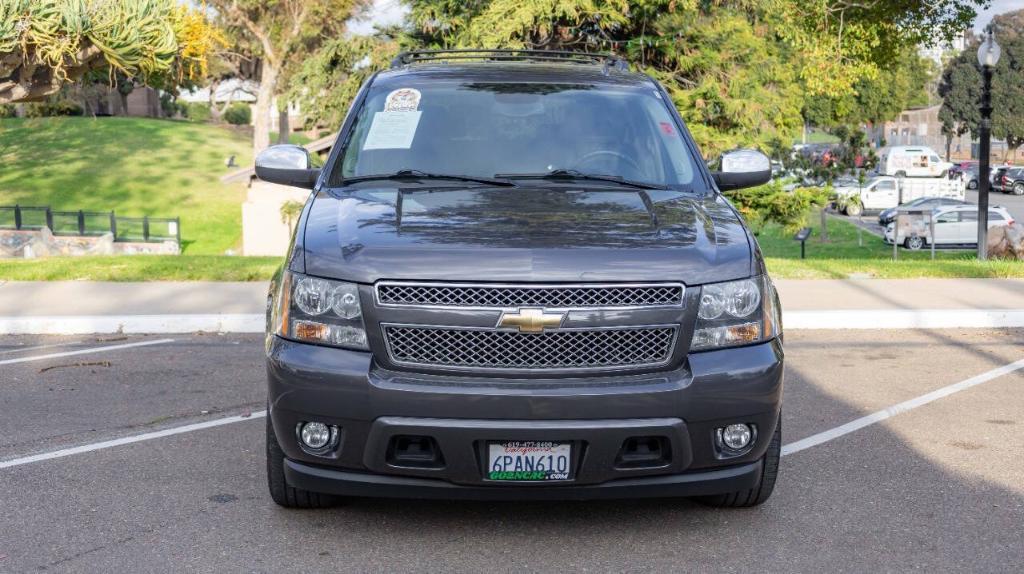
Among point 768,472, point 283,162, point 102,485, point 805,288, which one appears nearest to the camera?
point 768,472

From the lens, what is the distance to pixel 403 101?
19.0ft

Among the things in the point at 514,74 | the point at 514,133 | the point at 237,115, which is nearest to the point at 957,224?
the point at 514,74

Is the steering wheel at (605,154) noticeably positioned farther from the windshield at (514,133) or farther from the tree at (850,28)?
the tree at (850,28)

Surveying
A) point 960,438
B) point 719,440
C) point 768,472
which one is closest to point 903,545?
point 768,472

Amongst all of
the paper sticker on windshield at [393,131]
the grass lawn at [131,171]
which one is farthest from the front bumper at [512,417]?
the grass lawn at [131,171]

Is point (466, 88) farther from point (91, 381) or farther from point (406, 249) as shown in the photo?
point (91, 381)

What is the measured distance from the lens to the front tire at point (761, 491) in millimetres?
4809

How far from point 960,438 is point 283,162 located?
374cm

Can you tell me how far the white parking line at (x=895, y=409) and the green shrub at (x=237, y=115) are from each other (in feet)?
294

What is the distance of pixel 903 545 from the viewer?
15.0ft

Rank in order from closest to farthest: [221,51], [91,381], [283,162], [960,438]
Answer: [283,162] → [960,438] → [91,381] → [221,51]

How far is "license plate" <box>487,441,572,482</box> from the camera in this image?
13.8 ft

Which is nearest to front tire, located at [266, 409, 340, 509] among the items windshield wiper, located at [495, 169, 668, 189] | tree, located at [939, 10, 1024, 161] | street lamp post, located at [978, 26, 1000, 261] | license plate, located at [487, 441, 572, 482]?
license plate, located at [487, 441, 572, 482]

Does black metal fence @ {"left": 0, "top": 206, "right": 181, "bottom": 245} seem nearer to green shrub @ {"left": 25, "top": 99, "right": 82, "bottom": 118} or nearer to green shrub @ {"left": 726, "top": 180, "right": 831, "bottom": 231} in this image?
green shrub @ {"left": 726, "top": 180, "right": 831, "bottom": 231}
